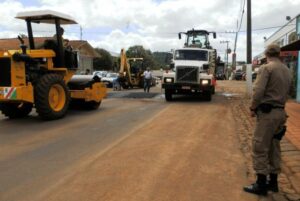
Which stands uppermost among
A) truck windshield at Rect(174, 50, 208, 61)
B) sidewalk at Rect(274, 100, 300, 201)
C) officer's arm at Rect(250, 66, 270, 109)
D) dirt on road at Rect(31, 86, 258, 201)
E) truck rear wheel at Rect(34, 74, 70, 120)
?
truck windshield at Rect(174, 50, 208, 61)

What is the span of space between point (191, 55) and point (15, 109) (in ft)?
34.6

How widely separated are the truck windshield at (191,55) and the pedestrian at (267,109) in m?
16.4

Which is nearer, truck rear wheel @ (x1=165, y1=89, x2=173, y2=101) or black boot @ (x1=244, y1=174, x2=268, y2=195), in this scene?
black boot @ (x1=244, y1=174, x2=268, y2=195)

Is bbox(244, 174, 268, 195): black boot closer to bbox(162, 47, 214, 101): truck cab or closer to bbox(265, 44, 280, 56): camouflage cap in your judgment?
bbox(265, 44, 280, 56): camouflage cap

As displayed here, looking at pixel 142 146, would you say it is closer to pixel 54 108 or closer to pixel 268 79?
Answer: pixel 268 79

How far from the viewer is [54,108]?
46.6ft

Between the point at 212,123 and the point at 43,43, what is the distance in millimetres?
6203

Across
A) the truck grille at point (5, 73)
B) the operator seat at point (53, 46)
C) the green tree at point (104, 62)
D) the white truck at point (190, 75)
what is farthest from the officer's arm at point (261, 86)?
the green tree at point (104, 62)

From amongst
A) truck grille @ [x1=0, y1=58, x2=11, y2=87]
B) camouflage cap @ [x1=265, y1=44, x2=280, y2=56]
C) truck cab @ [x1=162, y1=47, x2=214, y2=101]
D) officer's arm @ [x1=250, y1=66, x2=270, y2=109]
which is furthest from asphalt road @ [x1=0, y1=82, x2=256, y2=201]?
truck cab @ [x1=162, y1=47, x2=214, y2=101]

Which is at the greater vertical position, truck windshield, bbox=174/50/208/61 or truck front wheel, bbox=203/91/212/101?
truck windshield, bbox=174/50/208/61

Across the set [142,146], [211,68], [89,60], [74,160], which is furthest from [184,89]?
[89,60]

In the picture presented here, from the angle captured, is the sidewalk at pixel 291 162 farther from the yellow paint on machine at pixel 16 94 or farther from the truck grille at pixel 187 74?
the truck grille at pixel 187 74

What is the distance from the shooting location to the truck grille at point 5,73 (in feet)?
43.9

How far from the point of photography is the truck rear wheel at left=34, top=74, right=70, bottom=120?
44.2 ft
